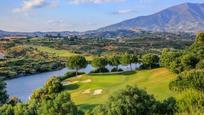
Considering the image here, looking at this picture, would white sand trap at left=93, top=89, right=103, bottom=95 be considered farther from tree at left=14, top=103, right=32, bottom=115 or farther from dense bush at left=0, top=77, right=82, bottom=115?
tree at left=14, top=103, right=32, bottom=115

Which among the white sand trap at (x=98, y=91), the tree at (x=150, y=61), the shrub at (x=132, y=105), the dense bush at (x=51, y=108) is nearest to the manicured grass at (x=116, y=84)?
the white sand trap at (x=98, y=91)

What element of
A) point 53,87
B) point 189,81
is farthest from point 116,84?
point 189,81

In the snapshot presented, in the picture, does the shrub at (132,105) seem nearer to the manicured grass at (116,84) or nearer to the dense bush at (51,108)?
the dense bush at (51,108)

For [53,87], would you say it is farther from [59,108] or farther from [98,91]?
[59,108]

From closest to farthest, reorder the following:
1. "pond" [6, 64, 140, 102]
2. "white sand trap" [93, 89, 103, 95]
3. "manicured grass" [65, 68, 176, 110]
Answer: "manicured grass" [65, 68, 176, 110], "white sand trap" [93, 89, 103, 95], "pond" [6, 64, 140, 102]

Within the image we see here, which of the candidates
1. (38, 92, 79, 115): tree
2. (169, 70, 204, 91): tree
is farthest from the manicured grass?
(38, 92, 79, 115): tree

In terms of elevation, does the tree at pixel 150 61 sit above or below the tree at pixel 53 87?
above

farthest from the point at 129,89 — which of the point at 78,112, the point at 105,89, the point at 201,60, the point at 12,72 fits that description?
the point at 12,72

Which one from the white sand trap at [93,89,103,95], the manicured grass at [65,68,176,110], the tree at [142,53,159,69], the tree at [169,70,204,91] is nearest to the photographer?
the tree at [169,70,204,91]

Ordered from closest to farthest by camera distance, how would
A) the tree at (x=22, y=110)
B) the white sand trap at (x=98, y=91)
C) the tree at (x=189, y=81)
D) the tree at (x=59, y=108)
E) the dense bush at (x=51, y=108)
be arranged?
the tree at (x=59, y=108)
the dense bush at (x=51, y=108)
the tree at (x=22, y=110)
the tree at (x=189, y=81)
the white sand trap at (x=98, y=91)
